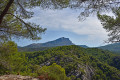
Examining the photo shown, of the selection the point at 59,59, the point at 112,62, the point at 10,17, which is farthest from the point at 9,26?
the point at 112,62

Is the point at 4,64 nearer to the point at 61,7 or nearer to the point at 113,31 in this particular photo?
the point at 61,7

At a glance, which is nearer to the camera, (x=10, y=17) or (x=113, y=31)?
(x=10, y=17)

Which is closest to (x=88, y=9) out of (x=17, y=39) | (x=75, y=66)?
(x=17, y=39)

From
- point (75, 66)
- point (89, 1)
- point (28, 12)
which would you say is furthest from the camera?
point (75, 66)

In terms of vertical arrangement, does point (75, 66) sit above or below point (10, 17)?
below

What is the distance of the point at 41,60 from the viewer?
190 ft

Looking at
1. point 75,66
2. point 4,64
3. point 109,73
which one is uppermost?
point 4,64

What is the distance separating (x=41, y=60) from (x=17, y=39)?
55.5m

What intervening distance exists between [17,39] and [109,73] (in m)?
51.6

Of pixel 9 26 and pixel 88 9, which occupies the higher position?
pixel 88 9

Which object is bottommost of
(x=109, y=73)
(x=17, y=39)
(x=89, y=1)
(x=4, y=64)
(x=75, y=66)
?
(x=109, y=73)

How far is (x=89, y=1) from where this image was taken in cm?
350

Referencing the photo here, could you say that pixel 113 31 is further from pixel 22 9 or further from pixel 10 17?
pixel 10 17

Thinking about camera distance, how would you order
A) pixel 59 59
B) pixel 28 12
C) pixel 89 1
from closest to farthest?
pixel 89 1
pixel 28 12
pixel 59 59
